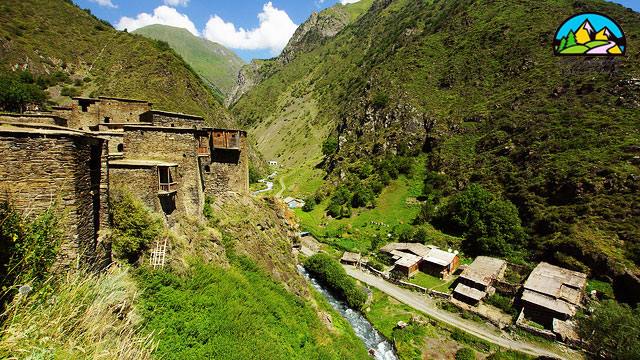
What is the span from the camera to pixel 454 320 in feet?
126

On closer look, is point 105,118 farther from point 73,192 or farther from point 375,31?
point 375,31

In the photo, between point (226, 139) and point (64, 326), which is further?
point (226, 139)

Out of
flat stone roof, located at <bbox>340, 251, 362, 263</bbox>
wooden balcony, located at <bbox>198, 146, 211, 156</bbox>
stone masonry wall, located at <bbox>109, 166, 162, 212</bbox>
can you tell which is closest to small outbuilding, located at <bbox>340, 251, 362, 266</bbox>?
flat stone roof, located at <bbox>340, 251, 362, 263</bbox>

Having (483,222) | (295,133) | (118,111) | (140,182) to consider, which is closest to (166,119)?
(118,111)

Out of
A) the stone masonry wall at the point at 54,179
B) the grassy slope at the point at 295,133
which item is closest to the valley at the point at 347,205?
the stone masonry wall at the point at 54,179

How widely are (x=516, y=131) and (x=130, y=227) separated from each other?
79.2m

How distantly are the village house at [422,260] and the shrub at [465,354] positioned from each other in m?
15.2

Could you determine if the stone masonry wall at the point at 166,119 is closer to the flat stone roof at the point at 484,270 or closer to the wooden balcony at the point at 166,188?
the wooden balcony at the point at 166,188

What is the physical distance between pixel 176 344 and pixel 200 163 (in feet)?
43.4

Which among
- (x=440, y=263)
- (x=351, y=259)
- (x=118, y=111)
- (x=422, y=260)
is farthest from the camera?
(x=351, y=259)

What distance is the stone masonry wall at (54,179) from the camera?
24.5 ft

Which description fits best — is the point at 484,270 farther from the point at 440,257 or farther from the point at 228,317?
the point at 228,317

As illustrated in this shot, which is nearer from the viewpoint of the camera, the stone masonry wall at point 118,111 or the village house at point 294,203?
the stone masonry wall at point 118,111

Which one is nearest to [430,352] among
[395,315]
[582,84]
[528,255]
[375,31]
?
[395,315]
